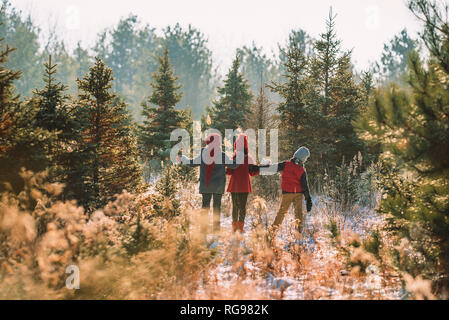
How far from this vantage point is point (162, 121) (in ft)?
49.1

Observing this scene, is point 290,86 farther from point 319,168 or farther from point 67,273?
point 67,273

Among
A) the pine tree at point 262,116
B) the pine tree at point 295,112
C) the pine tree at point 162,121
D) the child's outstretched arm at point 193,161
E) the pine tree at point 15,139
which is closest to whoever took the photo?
the pine tree at point 15,139

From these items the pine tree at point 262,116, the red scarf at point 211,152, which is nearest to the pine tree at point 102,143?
the red scarf at point 211,152

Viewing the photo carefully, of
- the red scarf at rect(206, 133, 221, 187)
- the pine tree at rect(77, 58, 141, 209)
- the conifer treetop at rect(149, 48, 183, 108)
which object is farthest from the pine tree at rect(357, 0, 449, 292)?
the conifer treetop at rect(149, 48, 183, 108)

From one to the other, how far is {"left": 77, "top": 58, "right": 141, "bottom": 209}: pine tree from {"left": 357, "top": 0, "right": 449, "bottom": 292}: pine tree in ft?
14.7

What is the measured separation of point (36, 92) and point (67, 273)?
3586mm

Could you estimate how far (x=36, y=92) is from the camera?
567cm

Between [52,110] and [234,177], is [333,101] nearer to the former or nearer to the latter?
[234,177]

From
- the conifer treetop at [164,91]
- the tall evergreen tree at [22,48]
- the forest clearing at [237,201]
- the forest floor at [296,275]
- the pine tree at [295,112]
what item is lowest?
the forest floor at [296,275]


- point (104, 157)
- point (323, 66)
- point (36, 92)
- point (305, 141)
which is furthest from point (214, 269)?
point (323, 66)

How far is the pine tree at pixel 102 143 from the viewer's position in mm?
6050

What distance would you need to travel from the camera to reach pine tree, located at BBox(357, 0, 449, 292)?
3.55m

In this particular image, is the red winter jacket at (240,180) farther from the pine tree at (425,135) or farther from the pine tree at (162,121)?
the pine tree at (162,121)

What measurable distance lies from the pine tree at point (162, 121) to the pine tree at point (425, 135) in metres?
11.5
